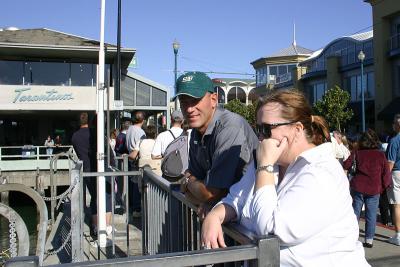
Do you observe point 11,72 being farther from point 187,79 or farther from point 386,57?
point 187,79

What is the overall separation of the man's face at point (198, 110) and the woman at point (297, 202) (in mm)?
876

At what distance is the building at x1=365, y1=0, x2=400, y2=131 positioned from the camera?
3136 cm

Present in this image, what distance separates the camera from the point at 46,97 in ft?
91.6

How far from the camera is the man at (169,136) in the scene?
7414 mm

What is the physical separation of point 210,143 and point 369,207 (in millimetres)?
4593

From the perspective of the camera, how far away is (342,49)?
40625 millimetres

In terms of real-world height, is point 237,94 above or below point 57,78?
above

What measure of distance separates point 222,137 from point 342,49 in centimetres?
4060

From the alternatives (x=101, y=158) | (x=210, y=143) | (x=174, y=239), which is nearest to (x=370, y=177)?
(x=101, y=158)

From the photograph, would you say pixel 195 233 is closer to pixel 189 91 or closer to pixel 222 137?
pixel 222 137

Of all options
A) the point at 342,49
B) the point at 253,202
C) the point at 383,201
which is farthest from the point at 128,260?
the point at 342,49

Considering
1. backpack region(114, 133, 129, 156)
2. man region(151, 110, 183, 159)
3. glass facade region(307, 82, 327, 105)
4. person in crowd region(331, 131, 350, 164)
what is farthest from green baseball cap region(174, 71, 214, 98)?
glass facade region(307, 82, 327, 105)

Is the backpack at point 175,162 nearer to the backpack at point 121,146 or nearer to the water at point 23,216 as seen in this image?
the backpack at point 121,146

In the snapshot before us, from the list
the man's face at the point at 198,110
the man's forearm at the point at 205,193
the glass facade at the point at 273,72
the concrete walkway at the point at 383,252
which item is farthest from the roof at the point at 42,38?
the glass facade at the point at 273,72
